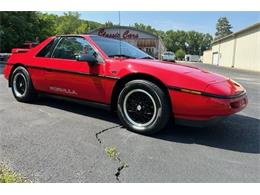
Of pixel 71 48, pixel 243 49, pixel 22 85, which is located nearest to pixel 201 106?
pixel 71 48

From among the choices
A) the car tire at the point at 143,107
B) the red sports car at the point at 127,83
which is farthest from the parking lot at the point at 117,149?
the red sports car at the point at 127,83

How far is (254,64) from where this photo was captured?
25.0 m

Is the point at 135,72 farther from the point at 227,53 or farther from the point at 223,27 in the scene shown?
the point at 223,27

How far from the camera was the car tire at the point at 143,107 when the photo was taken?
348cm

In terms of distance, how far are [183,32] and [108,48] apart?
108 m

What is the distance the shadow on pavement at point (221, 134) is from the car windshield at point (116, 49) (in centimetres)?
93

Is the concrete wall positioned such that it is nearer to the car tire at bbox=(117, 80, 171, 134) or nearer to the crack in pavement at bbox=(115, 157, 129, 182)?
the car tire at bbox=(117, 80, 171, 134)

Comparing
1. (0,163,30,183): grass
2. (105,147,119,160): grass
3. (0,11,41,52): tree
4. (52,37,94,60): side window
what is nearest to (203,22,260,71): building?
(0,11,41,52): tree

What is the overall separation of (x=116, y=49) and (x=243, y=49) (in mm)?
27680

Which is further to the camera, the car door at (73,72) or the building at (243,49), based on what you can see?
the building at (243,49)

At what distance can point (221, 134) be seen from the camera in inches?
148

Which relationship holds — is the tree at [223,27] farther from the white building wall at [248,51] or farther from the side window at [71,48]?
the side window at [71,48]

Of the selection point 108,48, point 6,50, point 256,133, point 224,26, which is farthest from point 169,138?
point 224,26

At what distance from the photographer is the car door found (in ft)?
13.2
